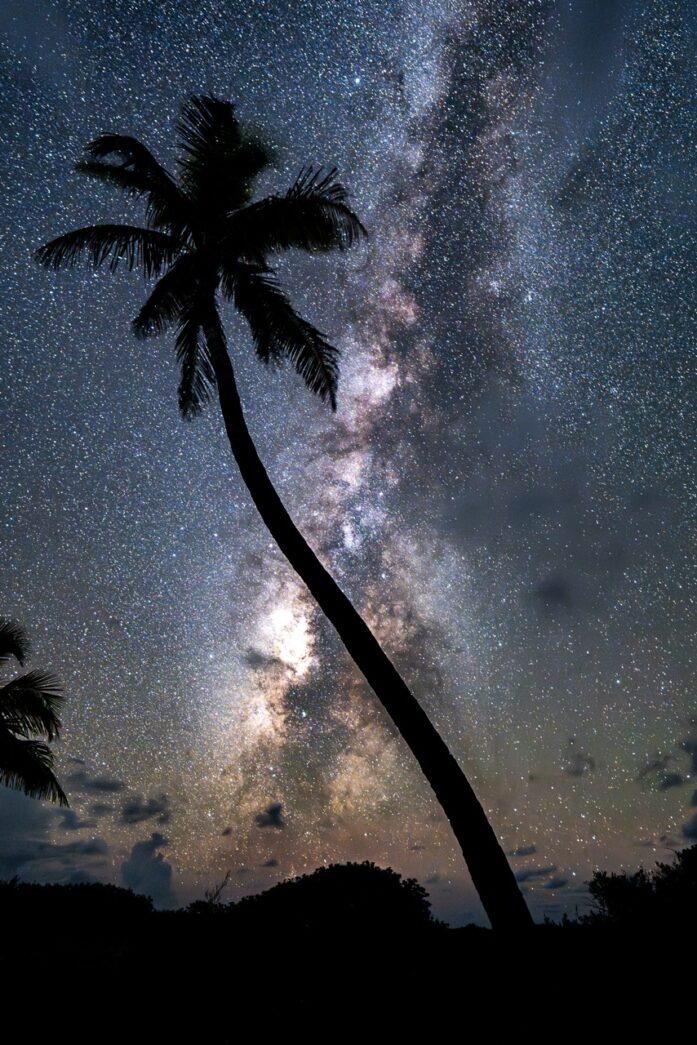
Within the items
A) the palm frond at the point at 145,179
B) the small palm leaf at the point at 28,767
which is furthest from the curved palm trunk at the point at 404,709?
the small palm leaf at the point at 28,767

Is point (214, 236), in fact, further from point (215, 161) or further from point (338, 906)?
point (338, 906)

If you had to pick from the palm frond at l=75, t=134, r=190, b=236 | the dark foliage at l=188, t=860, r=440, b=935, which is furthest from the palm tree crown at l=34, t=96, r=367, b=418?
the dark foliage at l=188, t=860, r=440, b=935

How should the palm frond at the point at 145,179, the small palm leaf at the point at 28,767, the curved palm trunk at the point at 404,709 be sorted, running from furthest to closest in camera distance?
the small palm leaf at the point at 28,767 < the palm frond at the point at 145,179 < the curved palm trunk at the point at 404,709

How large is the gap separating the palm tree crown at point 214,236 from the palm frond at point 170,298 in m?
0.02

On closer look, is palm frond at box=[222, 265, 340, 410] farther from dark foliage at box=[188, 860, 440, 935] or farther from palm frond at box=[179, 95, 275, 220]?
dark foliage at box=[188, 860, 440, 935]

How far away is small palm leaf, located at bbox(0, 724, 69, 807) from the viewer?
17.5 metres

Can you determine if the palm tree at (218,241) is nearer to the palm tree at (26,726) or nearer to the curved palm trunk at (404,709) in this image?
the curved palm trunk at (404,709)

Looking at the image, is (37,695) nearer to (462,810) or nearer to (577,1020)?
(462,810)

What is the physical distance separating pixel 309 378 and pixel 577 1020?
11.0 metres

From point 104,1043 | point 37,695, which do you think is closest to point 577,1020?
point 104,1043

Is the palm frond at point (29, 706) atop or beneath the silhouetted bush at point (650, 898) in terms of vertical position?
atop

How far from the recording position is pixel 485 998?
760 centimetres

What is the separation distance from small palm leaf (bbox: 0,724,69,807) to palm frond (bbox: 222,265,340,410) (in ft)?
44.2

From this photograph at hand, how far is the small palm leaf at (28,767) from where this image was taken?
1753 centimetres
